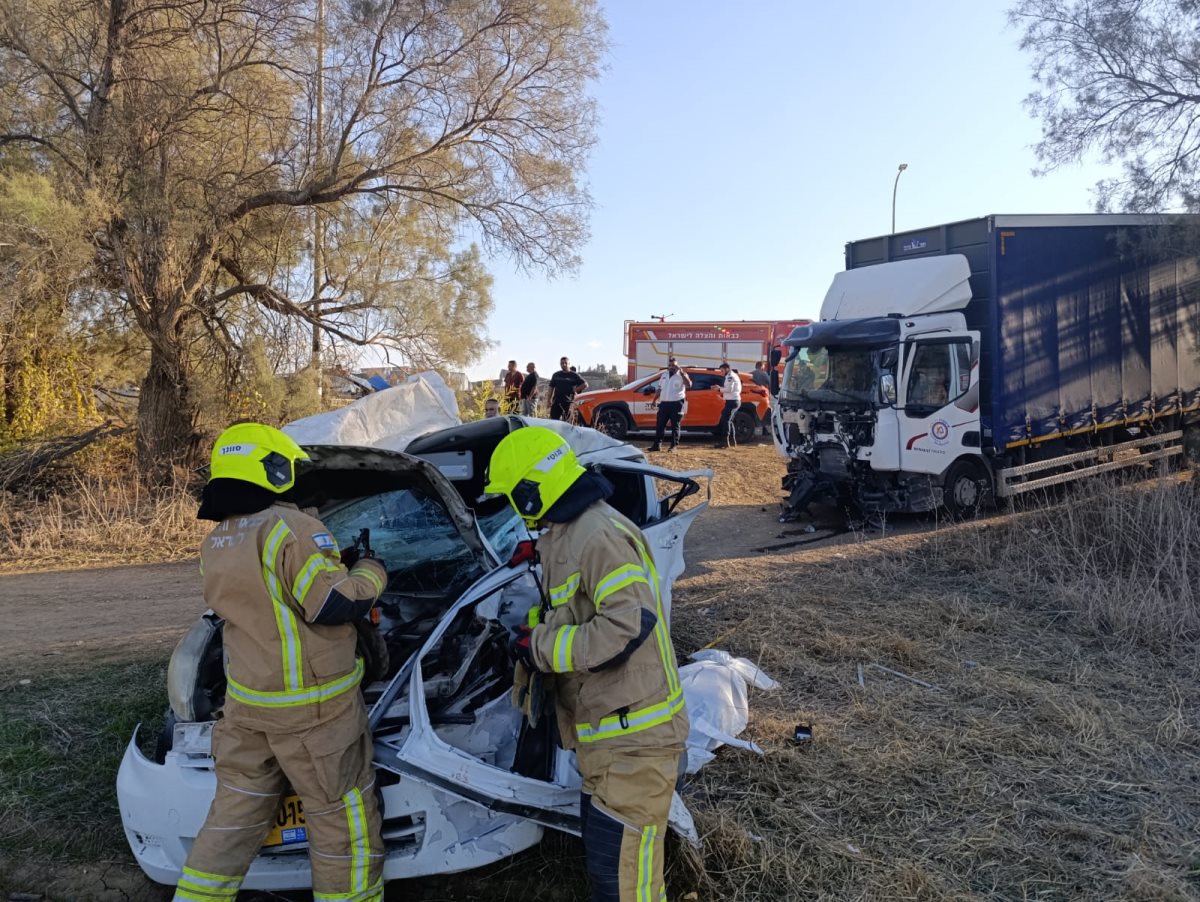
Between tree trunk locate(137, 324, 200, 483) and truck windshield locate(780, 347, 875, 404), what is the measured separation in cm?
791

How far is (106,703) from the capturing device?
457 cm

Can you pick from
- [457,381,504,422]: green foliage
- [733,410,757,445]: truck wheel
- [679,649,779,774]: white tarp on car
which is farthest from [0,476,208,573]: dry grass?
[733,410,757,445]: truck wheel

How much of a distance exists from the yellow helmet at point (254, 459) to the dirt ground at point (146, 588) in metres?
3.82

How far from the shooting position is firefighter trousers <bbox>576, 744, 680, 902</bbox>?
2.45m

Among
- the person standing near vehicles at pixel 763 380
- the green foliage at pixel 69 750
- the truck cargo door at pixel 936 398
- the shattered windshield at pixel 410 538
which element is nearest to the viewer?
the green foliage at pixel 69 750

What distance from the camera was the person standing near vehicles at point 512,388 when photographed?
14634 millimetres

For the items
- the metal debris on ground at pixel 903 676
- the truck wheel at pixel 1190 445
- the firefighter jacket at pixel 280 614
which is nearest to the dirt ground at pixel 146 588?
the metal debris on ground at pixel 903 676

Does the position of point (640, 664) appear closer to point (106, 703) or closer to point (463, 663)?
point (463, 663)

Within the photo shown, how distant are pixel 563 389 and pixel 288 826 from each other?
41.7 feet

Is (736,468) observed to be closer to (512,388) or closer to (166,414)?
(512,388)

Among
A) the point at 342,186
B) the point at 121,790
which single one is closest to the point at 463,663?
the point at 121,790

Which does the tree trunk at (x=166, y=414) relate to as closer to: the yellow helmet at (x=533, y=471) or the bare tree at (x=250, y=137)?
the bare tree at (x=250, y=137)

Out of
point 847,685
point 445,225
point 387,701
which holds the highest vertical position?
point 445,225

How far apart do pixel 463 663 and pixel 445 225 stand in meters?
9.93
